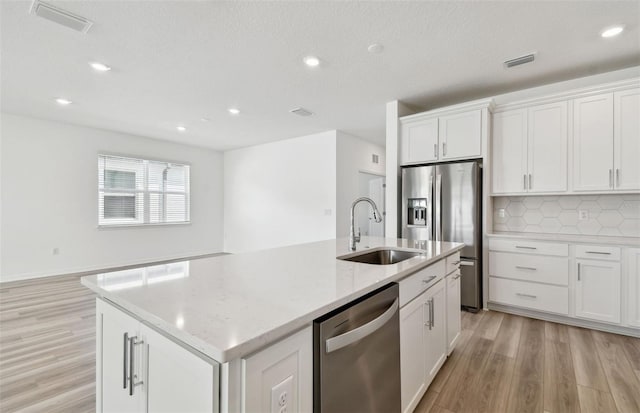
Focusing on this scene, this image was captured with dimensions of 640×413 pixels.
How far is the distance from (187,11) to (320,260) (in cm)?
200

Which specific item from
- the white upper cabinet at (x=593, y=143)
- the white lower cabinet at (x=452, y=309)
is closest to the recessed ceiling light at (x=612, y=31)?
the white upper cabinet at (x=593, y=143)

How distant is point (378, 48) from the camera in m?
2.57

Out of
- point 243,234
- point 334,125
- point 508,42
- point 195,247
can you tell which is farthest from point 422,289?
point 195,247

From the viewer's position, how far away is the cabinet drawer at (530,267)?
2.92 m

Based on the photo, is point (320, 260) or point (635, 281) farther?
point (635, 281)

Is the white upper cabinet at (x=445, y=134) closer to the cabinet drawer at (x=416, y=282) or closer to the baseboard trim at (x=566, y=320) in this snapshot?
the baseboard trim at (x=566, y=320)

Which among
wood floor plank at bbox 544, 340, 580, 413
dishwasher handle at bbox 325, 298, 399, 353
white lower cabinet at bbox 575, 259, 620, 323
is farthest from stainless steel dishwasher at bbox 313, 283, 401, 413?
white lower cabinet at bbox 575, 259, 620, 323

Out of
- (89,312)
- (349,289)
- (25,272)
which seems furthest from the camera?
(25,272)

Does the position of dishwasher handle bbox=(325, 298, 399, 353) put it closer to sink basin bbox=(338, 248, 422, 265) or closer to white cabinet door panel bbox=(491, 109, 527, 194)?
sink basin bbox=(338, 248, 422, 265)

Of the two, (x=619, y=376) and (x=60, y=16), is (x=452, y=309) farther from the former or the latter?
(x=60, y=16)

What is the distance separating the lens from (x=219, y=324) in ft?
2.62

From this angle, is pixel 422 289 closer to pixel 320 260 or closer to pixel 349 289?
pixel 320 260

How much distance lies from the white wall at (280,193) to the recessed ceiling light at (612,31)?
365 cm

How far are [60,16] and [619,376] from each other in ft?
15.4
